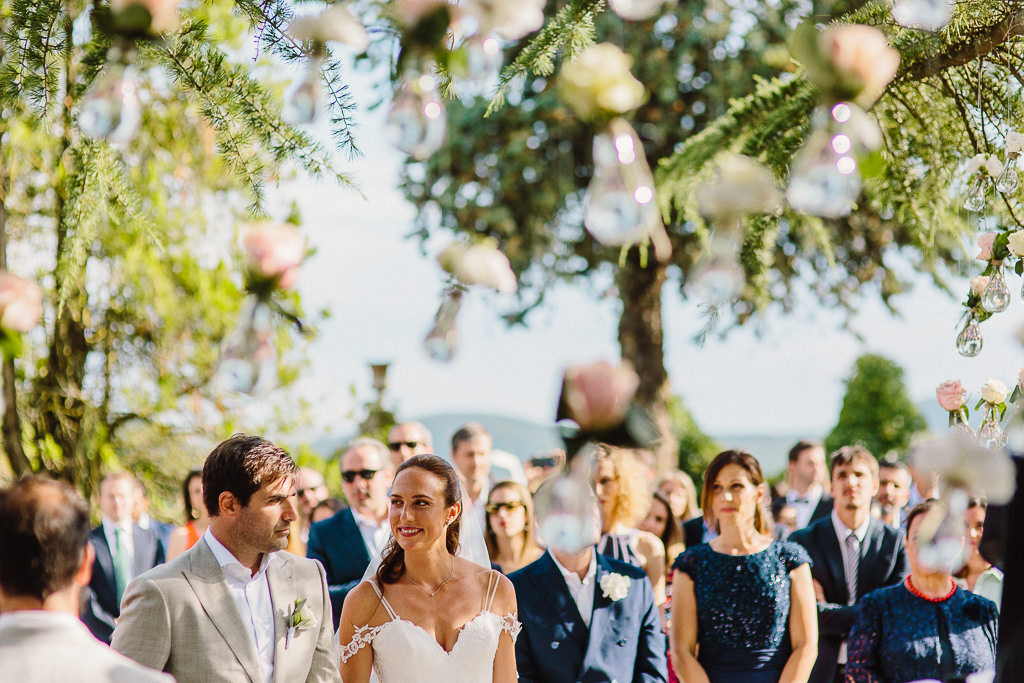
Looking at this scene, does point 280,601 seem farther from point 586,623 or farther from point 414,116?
point 414,116

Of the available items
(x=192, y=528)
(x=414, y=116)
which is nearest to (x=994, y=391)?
(x=414, y=116)

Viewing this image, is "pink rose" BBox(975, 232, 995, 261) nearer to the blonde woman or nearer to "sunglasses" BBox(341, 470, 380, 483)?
the blonde woman

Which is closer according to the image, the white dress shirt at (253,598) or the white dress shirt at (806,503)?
the white dress shirt at (253,598)

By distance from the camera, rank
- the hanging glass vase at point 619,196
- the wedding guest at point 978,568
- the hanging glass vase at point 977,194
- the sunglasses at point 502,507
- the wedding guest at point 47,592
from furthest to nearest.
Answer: the sunglasses at point 502,507 < the wedding guest at point 978,568 < the hanging glass vase at point 977,194 < the wedding guest at point 47,592 < the hanging glass vase at point 619,196

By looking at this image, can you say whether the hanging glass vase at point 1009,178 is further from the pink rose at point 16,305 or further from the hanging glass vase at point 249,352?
the pink rose at point 16,305

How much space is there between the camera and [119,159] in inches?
114

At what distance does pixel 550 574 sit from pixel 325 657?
4.09 feet

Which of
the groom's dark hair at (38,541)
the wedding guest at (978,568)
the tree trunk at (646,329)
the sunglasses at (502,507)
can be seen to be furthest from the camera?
the tree trunk at (646,329)

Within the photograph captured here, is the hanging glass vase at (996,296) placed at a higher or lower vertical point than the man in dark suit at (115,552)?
higher

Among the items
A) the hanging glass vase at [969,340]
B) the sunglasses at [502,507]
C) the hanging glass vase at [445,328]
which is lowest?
the sunglasses at [502,507]

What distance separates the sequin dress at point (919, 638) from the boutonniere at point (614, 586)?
105cm

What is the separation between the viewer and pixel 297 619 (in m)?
3.37

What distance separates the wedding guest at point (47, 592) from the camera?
205cm

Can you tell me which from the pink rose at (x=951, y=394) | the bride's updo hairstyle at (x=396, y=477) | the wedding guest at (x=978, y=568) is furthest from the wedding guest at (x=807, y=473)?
the bride's updo hairstyle at (x=396, y=477)
